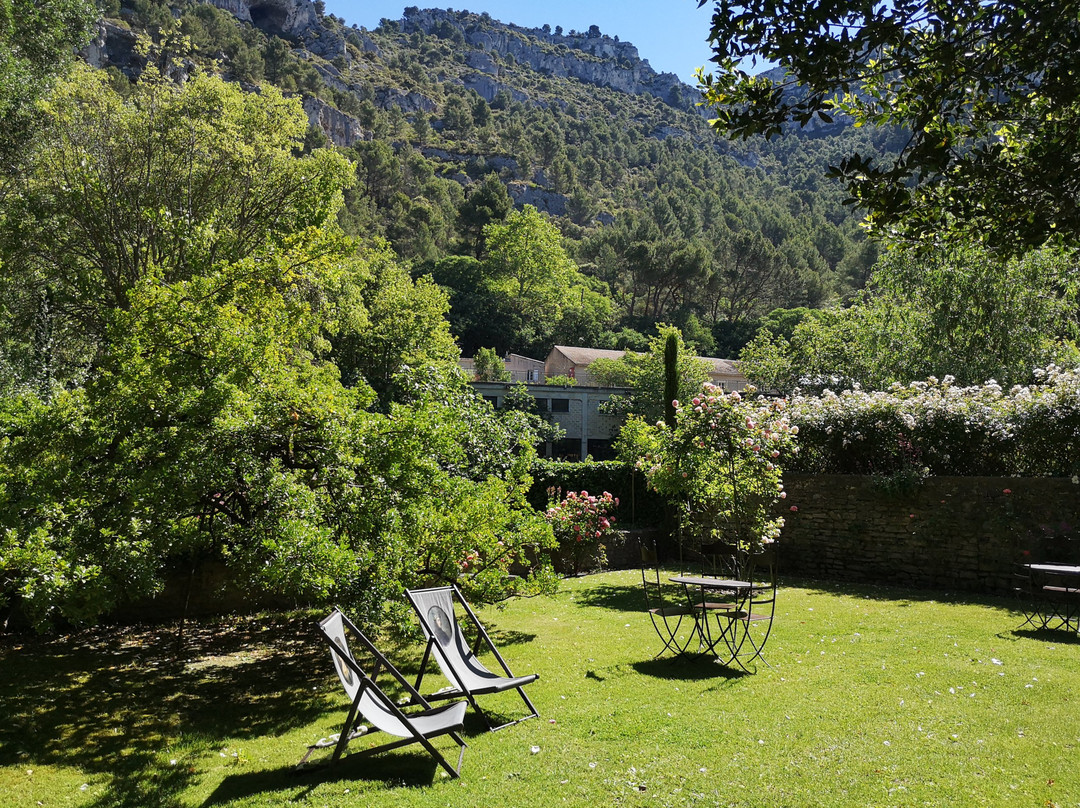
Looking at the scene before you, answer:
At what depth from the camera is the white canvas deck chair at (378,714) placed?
4789 millimetres

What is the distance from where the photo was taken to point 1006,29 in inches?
149

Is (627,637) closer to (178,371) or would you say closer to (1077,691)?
(1077,691)

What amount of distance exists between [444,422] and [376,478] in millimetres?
855

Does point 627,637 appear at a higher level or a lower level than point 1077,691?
lower

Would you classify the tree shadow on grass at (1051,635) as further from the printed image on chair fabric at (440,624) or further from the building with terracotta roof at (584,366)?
the building with terracotta roof at (584,366)

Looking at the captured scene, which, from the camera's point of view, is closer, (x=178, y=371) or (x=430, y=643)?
(x=430, y=643)

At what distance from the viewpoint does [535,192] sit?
375 ft

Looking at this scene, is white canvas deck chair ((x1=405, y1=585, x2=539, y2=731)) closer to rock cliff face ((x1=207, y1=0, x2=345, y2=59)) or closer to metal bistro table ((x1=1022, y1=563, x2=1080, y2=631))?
metal bistro table ((x1=1022, y1=563, x2=1080, y2=631))

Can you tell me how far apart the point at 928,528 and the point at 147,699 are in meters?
12.5

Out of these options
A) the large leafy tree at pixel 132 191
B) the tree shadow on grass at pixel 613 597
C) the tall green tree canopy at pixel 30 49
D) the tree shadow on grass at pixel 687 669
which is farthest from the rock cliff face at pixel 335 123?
the tree shadow on grass at pixel 687 669

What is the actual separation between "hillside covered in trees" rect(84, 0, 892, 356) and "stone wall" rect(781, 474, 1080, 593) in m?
20.1

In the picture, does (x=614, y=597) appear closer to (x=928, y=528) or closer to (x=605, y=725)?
(x=928, y=528)

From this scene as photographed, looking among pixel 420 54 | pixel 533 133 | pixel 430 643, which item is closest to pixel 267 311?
pixel 430 643

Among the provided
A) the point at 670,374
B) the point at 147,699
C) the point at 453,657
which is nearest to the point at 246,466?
the point at 147,699
